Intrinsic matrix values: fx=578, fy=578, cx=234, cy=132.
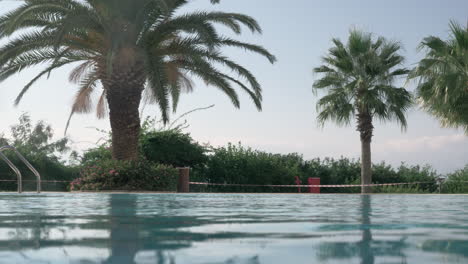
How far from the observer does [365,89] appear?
2241 cm

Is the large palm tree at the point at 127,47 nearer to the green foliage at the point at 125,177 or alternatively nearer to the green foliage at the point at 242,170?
the green foliage at the point at 125,177

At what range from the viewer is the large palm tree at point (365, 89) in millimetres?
22281

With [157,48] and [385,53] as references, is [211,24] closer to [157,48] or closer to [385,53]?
[157,48]

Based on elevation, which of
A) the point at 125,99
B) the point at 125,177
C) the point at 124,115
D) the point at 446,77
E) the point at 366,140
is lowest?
the point at 125,177

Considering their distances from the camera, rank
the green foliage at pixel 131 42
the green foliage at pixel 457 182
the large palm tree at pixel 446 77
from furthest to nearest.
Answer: the green foliage at pixel 457 182, the large palm tree at pixel 446 77, the green foliage at pixel 131 42

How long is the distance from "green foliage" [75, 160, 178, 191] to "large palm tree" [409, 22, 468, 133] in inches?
373

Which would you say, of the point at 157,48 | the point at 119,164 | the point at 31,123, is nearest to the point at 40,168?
the point at 119,164

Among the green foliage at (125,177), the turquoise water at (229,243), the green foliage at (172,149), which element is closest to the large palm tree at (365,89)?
the green foliage at (172,149)

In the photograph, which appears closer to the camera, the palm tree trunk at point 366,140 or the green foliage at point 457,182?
the palm tree trunk at point 366,140

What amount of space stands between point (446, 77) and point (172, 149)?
33.8 feet

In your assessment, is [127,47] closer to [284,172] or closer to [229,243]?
[284,172]

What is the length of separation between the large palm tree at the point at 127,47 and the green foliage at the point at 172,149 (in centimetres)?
400

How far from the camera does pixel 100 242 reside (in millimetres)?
3316

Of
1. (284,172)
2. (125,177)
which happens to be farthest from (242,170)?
(125,177)
